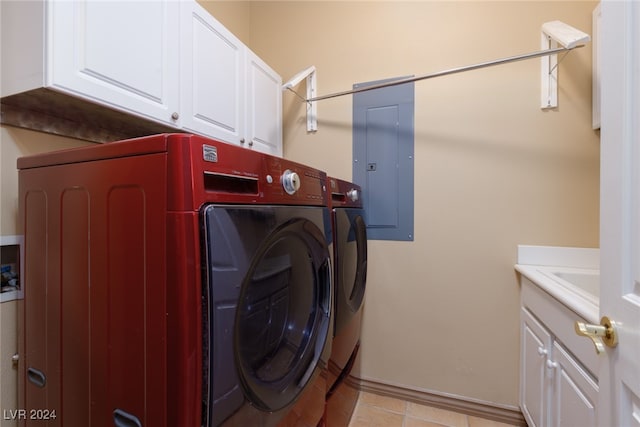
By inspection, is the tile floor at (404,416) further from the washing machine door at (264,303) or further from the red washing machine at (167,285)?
the washing machine door at (264,303)

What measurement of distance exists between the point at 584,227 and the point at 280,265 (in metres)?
1.74

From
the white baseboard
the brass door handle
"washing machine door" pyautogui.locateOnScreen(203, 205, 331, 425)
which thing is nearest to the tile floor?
the white baseboard

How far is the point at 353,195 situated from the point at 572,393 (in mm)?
1205

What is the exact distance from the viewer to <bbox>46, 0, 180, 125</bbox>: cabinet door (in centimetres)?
84

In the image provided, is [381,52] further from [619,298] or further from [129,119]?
[619,298]

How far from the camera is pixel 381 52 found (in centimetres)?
189

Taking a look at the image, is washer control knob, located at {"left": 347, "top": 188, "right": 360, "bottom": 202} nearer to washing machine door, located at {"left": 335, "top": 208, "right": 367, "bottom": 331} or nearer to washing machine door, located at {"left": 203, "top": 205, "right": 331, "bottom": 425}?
washing machine door, located at {"left": 335, "top": 208, "right": 367, "bottom": 331}

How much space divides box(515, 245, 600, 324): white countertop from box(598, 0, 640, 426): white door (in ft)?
1.77

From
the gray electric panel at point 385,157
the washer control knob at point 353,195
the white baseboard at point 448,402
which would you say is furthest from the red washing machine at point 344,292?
the gray electric panel at point 385,157

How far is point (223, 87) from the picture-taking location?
4.95 feet

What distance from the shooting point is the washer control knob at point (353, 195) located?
1.51m

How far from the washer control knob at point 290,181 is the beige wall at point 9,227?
1.02 metres

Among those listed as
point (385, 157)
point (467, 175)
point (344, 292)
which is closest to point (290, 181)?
point (344, 292)

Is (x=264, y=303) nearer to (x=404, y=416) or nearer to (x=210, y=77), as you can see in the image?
(x=210, y=77)
